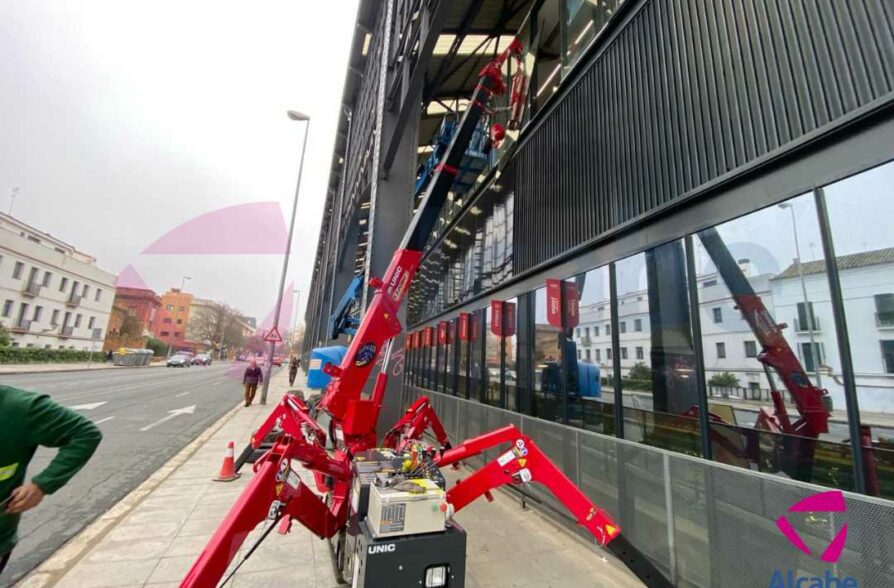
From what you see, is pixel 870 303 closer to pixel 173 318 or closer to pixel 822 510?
pixel 822 510

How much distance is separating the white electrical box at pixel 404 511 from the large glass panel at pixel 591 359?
10.3 feet

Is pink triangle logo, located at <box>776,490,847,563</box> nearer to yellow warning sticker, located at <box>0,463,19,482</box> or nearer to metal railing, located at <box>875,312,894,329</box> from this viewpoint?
metal railing, located at <box>875,312,894,329</box>

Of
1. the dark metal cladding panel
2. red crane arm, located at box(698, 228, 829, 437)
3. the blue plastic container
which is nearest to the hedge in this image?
the blue plastic container

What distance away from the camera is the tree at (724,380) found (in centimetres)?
373

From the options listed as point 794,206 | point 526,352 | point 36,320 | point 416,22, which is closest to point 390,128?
point 416,22

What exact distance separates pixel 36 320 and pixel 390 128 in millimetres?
50152

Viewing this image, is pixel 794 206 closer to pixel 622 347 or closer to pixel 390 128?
pixel 622 347

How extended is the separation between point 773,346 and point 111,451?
11.7 meters

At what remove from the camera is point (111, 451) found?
8.34 meters

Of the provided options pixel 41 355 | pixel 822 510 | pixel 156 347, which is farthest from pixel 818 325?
pixel 156 347

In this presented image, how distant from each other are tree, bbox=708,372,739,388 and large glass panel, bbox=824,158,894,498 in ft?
2.39

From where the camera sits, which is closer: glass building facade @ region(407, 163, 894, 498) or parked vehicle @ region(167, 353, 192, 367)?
glass building facade @ region(407, 163, 894, 498)

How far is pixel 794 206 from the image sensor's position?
11.0ft

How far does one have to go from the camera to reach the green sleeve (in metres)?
2.26
